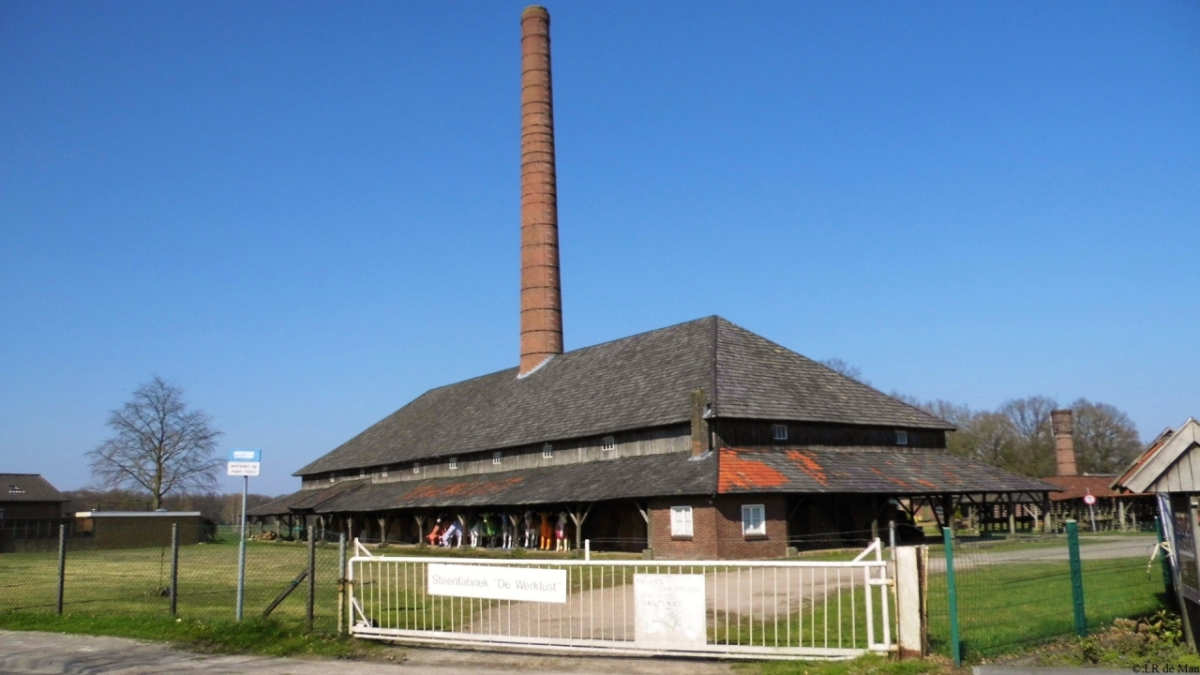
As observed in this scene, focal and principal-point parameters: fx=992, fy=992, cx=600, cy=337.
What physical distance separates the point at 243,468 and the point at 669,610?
6.95 meters

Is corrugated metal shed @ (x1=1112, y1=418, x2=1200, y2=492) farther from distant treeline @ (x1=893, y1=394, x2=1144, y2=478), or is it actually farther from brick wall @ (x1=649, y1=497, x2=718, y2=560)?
distant treeline @ (x1=893, y1=394, x2=1144, y2=478)

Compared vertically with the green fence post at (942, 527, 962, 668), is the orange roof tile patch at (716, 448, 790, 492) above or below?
above

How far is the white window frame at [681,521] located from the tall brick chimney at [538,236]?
18103 mm

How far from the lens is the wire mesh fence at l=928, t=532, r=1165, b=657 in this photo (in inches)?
426

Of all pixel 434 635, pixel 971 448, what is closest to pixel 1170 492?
pixel 434 635

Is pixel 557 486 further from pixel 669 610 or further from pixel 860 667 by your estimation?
pixel 860 667

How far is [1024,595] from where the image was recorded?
1252cm

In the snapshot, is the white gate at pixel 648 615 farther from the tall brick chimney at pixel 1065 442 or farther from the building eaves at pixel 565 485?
the tall brick chimney at pixel 1065 442

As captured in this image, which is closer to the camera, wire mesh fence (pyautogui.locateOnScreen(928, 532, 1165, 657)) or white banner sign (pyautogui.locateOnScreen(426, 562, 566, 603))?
wire mesh fence (pyautogui.locateOnScreen(928, 532, 1165, 657))

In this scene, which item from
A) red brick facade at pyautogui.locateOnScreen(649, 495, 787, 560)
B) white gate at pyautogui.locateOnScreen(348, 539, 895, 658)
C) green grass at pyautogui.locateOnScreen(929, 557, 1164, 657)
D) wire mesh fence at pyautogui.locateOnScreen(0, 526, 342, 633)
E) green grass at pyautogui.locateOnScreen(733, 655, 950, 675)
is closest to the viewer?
green grass at pyautogui.locateOnScreen(733, 655, 950, 675)

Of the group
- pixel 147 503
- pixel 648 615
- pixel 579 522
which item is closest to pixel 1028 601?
pixel 648 615

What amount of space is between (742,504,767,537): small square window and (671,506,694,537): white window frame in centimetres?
150

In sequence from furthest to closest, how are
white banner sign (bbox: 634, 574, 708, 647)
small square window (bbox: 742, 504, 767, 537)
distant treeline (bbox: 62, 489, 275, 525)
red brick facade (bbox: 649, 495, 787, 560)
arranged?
distant treeline (bbox: 62, 489, 275, 525) < small square window (bbox: 742, 504, 767, 537) < red brick facade (bbox: 649, 495, 787, 560) < white banner sign (bbox: 634, 574, 708, 647)

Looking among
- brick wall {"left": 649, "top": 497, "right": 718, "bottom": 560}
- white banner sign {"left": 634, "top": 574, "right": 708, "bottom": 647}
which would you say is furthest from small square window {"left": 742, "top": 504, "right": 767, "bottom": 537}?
white banner sign {"left": 634, "top": 574, "right": 708, "bottom": 647}
